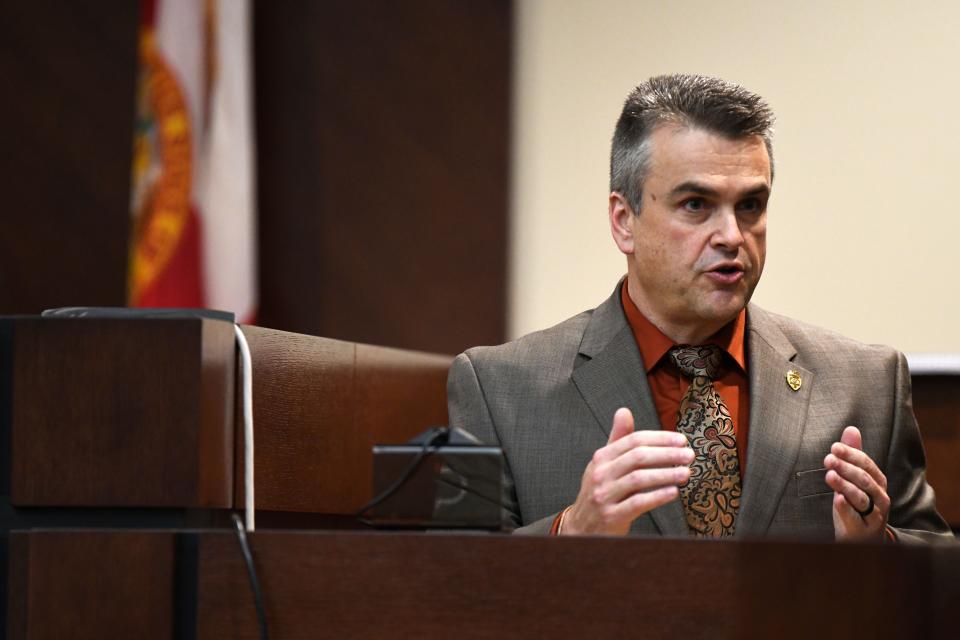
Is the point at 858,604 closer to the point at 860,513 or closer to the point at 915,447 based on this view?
the point at 860,513

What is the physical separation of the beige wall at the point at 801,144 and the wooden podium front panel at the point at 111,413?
7.62ft

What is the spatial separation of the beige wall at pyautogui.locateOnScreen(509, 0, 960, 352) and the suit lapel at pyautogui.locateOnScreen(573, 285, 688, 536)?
1379 mm

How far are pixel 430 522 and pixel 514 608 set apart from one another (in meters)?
0.14

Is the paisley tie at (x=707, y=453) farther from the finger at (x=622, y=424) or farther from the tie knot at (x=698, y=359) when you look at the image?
the finger at (x=622, y=424)

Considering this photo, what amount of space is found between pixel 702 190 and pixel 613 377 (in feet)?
1.07

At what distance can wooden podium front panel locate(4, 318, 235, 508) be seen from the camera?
A: 3.57 ft

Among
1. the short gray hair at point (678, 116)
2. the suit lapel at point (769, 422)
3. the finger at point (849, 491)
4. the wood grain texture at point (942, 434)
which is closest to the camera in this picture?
the finger at point (849, 491)

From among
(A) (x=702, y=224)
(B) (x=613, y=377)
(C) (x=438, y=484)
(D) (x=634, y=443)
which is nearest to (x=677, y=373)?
(B) (x=613, y=377)

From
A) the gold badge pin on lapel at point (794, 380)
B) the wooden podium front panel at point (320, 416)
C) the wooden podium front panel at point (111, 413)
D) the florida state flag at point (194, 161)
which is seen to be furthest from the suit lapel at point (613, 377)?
the florida state flag at point (194, 161)

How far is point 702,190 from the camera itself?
183 centimetres

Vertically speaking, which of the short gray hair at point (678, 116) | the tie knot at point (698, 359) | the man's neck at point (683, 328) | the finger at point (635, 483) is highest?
the short gray hair at point (678, 116)

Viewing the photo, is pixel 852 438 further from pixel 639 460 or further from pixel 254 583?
pixel 254 583

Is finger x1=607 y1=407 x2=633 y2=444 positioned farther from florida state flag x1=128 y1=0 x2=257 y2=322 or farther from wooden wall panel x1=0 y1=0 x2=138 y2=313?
florida state flag x1=128 y1=0 x2=257 y2=322

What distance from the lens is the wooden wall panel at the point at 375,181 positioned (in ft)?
11.3
